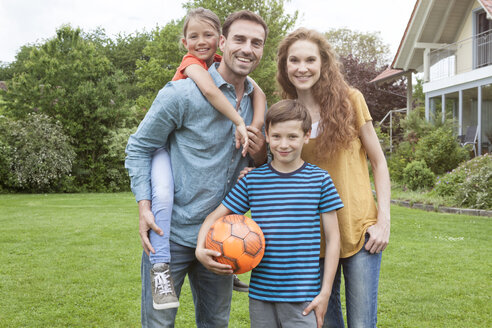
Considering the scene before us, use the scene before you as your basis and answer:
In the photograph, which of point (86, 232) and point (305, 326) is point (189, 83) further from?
point (86, 232)

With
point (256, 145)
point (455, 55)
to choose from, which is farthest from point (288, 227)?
point (455, 55)

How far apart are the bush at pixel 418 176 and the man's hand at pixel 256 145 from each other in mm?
11777

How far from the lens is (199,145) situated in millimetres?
2701

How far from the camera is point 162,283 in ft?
8.42

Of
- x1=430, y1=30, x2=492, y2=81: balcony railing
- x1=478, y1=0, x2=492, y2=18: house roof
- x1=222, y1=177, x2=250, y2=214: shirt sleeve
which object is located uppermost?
x1=478, y1=0, x2=492, y2=18: house roof

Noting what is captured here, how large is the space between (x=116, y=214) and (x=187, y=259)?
9629mm

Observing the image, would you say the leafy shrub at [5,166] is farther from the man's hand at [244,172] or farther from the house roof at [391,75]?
the man's hand at [244,172]

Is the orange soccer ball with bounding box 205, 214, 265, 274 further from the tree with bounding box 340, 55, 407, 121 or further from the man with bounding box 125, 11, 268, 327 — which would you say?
the tree with bounding box 340, 55, 407, 121

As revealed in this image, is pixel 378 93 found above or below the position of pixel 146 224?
above

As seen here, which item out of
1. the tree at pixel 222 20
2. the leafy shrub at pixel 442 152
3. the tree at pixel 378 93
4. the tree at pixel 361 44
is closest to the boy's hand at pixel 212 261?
the leafy shrub at pixel 442 152

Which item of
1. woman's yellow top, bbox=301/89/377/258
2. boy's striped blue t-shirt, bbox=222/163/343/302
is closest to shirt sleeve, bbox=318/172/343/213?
boy's striped blue t-shirt, bbox=222/163/343/302

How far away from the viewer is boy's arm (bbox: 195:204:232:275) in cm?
244

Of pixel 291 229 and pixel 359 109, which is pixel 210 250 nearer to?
pixel 291 229

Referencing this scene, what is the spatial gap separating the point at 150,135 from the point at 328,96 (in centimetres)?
106
